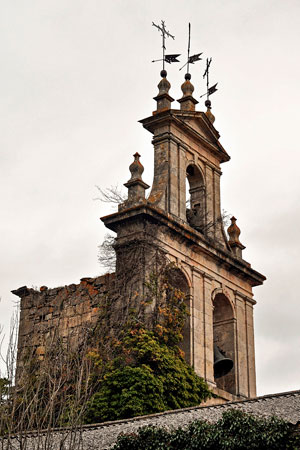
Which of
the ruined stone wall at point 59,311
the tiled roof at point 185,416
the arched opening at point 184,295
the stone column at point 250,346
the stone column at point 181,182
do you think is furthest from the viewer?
the stone column at point 250,346

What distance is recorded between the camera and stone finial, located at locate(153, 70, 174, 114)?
98.7 feet

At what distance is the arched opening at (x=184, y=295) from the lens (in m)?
27.6

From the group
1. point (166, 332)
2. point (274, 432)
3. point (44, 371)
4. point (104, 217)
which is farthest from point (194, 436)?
point (104, 217)

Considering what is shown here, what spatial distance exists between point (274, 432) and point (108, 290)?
10.4m

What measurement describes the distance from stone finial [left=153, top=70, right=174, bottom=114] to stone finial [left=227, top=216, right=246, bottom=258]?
463 cm

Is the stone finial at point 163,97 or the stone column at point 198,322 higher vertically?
the stone finial at point 163,97

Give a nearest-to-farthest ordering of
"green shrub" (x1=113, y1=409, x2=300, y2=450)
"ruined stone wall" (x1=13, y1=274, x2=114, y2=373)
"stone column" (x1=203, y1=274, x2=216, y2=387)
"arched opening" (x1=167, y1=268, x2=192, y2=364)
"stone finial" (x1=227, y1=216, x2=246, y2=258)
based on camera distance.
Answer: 1. "green shrub" (x1=113, y1=409, x2=300, y2=450)
2. "arched opening" (x1=167, y1=268, x2=192, y2=364)
3. "ruined stone wall" (x1=13, y1=274, x2=114, y2=373)
4. "stone column" (x1=203, y1=274, x2=216, y2=387)
5. "stone finial" (x1=227, y1=216, x2=246, y2=258)

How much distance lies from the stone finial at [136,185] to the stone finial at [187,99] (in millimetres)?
3549

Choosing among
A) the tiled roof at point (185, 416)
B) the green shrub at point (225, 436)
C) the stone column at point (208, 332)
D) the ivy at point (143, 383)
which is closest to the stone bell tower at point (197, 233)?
the stone column at point (208, 332)

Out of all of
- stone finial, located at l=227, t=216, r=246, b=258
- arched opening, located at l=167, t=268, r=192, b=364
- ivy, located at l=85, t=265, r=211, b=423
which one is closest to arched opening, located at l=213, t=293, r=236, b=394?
stone finial, located at l=227, t=216, r=246, b=258

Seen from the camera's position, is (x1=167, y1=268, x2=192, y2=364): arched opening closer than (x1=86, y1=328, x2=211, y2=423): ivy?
No

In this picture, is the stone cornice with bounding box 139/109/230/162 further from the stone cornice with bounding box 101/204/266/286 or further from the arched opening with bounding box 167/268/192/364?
the arched opening with bounding box 167/268/192/364

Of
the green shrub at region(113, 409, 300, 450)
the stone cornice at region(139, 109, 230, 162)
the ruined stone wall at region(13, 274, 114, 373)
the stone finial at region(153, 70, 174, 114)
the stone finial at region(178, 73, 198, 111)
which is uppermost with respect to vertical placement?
the stone finial at region(178, 73, 198, 111)

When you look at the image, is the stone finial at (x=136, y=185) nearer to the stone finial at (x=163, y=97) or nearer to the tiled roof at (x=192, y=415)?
the stone finial at (x=163, y=97)
